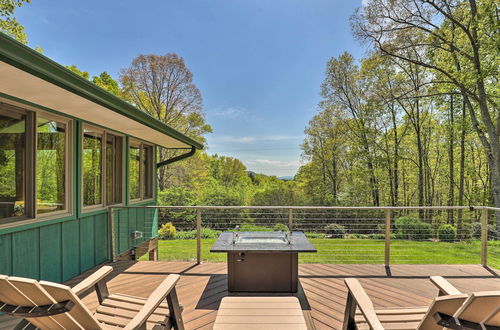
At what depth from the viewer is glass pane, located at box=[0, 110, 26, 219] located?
2.70 meters

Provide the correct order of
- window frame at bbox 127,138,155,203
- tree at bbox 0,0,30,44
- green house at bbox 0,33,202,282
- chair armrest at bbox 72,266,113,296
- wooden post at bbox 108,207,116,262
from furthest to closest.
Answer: tree at bbox 0,0,30,44 → window frame at bbox 127,138,155,203 → wooden post at bbox 108,207,116,262 → green house at bbox 0,33,202,282 → chair armrest at bbox 72,266,113,296

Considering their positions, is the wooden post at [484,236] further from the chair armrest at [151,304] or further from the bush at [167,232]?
the bush at [167,232]

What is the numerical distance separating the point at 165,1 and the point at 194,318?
11763 millimetres

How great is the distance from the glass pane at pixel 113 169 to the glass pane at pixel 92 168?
11.4 inches

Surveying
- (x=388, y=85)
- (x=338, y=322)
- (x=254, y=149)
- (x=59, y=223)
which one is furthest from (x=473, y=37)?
(x=254, y=149)

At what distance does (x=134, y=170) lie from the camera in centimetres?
574

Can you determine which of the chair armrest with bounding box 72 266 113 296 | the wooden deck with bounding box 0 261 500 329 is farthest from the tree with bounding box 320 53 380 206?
the chair armrest with bounding box 72 266 113 296

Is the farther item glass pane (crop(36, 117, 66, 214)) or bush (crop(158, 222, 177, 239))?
bush (crop(158, 222, 177, 239))

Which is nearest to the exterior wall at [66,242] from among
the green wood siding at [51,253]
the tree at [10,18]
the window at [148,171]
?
the green wood siding at [51,253]

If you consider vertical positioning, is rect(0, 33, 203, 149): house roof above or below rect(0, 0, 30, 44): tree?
below

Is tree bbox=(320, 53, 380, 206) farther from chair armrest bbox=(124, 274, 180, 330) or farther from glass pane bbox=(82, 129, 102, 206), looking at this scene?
chair armrest bbox=(124, 274, 180, 330)

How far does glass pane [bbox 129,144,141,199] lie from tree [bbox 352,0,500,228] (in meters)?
8.36

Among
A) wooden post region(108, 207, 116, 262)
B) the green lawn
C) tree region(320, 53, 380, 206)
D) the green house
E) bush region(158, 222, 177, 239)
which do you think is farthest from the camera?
tree region(320, 53, 380, 206)

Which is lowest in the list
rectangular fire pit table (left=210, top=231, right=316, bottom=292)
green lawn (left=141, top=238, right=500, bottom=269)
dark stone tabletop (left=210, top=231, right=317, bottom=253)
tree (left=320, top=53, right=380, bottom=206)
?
green lawn (left=141, top=238, right=500, bottom=269)
